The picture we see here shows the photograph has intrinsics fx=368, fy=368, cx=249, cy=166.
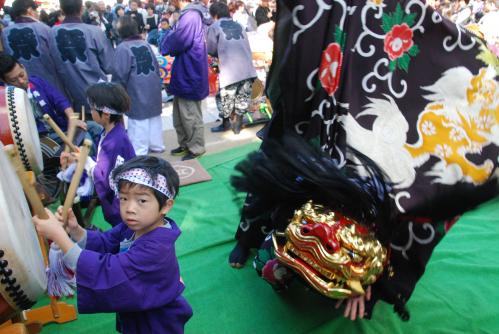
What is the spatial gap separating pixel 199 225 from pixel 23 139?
128 centimetres

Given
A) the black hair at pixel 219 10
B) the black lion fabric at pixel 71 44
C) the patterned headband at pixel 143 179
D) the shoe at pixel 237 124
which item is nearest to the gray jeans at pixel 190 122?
the shoe at pixel 237 124

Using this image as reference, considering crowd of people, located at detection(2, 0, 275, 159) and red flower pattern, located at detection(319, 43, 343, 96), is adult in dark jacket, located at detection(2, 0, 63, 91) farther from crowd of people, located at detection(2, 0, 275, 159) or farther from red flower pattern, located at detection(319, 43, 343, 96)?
red flower pattern, located at detection(319, 43, 343, 96)

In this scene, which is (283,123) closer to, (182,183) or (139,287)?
(139,287)

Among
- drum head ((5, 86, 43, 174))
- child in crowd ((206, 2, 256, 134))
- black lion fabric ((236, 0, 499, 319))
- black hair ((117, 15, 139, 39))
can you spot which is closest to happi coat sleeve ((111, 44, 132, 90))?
black hair ((117, 15, 139, 39))

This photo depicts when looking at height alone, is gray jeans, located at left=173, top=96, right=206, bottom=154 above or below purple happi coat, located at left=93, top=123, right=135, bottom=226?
below

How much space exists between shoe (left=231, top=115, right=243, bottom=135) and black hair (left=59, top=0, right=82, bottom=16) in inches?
80.2

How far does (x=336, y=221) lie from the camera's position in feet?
4.15

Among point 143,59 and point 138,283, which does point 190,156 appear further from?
point 138,283

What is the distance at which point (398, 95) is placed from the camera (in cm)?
151

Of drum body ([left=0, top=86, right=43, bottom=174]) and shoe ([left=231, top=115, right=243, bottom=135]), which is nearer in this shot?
drum body ([left=0, top=86, right=43, bottom=174])

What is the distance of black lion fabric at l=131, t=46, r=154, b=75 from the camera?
11.5 feet

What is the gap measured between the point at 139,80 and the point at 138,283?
9.25 feet

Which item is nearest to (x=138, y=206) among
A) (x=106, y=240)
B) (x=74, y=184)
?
(x=74, y=184)

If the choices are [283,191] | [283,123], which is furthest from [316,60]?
[283,191]
